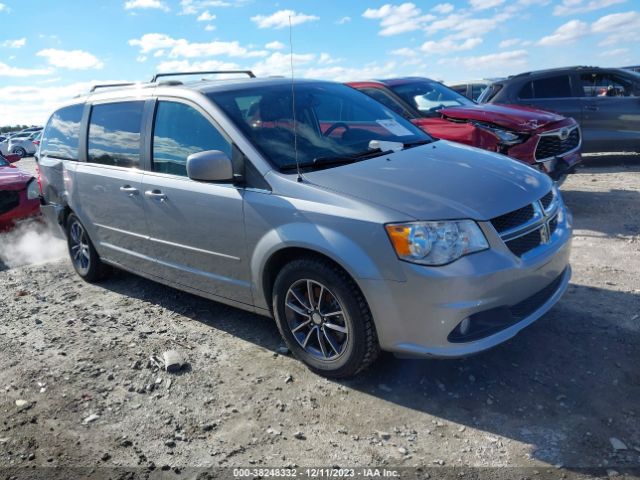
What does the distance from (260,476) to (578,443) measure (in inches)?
60.8

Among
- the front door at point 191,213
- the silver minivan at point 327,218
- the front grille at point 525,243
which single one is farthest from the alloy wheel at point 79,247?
the front grille at point 525,243

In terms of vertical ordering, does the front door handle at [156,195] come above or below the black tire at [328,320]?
above

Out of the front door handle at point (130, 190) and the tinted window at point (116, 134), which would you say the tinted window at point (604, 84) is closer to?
the tinted window at point (116, 134)

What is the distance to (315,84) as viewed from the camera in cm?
470

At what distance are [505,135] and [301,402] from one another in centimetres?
447

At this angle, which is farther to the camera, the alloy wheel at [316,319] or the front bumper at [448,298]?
the alloy wheel at [316,319]

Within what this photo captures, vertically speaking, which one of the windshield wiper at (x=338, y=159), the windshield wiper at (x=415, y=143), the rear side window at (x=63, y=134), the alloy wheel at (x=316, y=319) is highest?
the rear side window at (x=63, y=134)

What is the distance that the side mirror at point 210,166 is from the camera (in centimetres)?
357

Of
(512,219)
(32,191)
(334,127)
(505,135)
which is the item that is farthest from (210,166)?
(32,191)

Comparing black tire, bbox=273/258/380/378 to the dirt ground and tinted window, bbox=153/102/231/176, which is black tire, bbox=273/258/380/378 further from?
tinted window, bbox=153/102/231/176

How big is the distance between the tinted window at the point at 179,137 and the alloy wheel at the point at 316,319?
1.05 m

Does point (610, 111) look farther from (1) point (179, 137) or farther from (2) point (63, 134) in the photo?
(2) point (63, 134)

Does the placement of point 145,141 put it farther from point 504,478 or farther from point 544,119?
point 544,119

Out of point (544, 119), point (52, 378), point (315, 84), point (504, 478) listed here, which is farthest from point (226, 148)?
point (544, 119)
